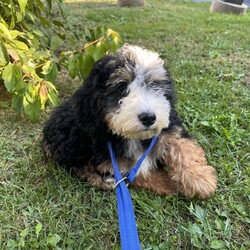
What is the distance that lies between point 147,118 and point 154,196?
0.78 metres

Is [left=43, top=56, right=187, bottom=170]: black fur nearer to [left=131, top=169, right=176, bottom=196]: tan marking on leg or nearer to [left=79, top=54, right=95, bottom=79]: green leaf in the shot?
[left=131, top=169, right=176, bottom=196]: tan marking on leg

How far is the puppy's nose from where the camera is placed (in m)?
2.35

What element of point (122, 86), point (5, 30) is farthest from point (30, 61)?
point (122, 86)

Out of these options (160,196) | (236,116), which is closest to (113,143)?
(160,196)

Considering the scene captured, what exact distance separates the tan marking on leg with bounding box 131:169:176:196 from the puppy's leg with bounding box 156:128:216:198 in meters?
0.07

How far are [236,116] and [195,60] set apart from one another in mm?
2095

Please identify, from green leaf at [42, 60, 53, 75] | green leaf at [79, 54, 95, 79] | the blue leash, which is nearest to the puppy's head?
the blue leash

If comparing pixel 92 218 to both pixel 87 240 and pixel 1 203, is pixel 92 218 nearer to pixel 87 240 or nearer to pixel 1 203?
pixel 87 240

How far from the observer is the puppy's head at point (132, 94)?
239 cm

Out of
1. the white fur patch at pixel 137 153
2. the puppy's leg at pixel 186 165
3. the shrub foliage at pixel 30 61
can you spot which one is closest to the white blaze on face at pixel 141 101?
the white fur patch at pixel 137 153

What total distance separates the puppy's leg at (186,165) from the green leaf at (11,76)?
4.90 feet

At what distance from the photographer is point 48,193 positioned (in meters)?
2.87

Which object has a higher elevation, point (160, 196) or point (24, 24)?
point (24, 24)

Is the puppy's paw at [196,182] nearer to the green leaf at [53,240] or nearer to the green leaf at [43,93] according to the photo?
the green leaf at [53,240]
